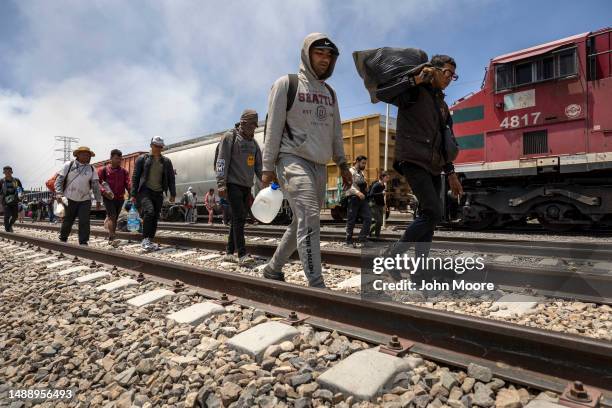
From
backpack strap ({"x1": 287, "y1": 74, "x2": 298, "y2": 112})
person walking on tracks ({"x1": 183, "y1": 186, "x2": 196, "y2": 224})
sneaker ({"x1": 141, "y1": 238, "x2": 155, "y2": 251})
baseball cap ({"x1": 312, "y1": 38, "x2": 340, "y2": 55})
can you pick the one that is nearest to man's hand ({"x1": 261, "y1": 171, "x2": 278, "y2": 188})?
backpack strap ({"x1": 287, "y1": 74, "x2": 298, "y2": 112})

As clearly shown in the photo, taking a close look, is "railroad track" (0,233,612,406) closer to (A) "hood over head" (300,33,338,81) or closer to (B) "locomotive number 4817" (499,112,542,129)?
(A) "hood over head" (300,33,338,81)

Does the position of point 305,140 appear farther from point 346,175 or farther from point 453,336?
point 453,336

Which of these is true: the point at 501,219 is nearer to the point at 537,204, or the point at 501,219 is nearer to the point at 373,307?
the point at 537,204

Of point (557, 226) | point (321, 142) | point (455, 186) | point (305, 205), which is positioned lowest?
point (557, 226)

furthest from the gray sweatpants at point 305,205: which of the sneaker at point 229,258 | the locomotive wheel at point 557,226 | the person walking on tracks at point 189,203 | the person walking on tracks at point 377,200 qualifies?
the person walking on tracks at point 189,203

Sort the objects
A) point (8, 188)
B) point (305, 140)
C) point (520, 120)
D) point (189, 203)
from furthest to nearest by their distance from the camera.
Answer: point (189, 203)
point (8, 188)
point (520, 120)
point (305, 140)

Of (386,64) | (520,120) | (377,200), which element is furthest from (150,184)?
(520,120)

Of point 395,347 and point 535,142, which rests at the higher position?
point 535,142

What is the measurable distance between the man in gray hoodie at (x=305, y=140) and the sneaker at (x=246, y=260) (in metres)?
1.75

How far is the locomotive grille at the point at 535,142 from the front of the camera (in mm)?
8156

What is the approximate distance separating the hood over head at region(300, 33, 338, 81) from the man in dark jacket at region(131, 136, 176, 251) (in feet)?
13.8

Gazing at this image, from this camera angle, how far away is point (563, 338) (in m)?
1.70

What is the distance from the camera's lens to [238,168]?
525 cm

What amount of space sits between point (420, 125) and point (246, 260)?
265cm
